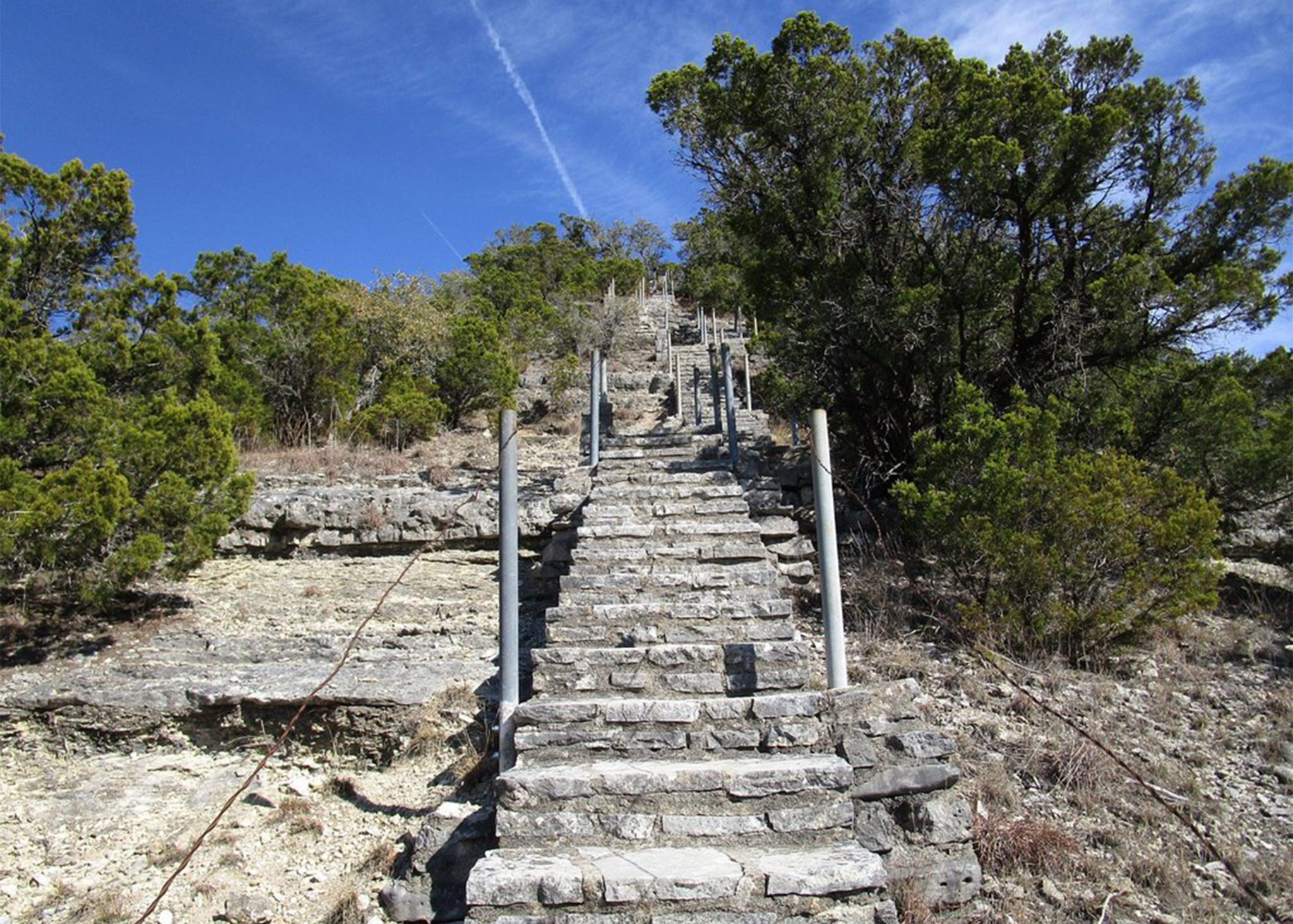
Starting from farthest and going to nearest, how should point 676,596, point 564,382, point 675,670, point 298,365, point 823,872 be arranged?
1. point 564,382
2. point 298,365
3. point 676,596
4. point 675,670
5. point 823,872

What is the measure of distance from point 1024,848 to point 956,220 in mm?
6421

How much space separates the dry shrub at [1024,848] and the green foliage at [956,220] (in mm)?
4609

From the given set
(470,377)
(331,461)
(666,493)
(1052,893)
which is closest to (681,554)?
(666,493)

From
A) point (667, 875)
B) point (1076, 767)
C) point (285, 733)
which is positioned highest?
point (285, 733)

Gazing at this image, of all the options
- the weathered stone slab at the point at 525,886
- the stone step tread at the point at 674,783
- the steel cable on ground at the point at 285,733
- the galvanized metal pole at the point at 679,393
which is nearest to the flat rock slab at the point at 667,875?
the weathered stone slab at the point at 525,886

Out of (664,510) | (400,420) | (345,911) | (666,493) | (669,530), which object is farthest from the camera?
(400,420)

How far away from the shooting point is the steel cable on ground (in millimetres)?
4340

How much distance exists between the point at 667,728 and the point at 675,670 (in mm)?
537

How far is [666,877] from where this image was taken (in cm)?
382

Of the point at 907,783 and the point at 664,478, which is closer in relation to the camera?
the point at 907,783

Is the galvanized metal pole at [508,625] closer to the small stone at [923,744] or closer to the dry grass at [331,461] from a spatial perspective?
the small stone at [923,744]

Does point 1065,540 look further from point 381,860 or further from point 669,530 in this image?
point 381,860

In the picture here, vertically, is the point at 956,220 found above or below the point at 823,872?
above

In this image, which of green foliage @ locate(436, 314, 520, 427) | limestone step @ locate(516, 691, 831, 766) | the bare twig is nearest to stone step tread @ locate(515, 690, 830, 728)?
limestone step @ locate(516, 691, 831, 766)
